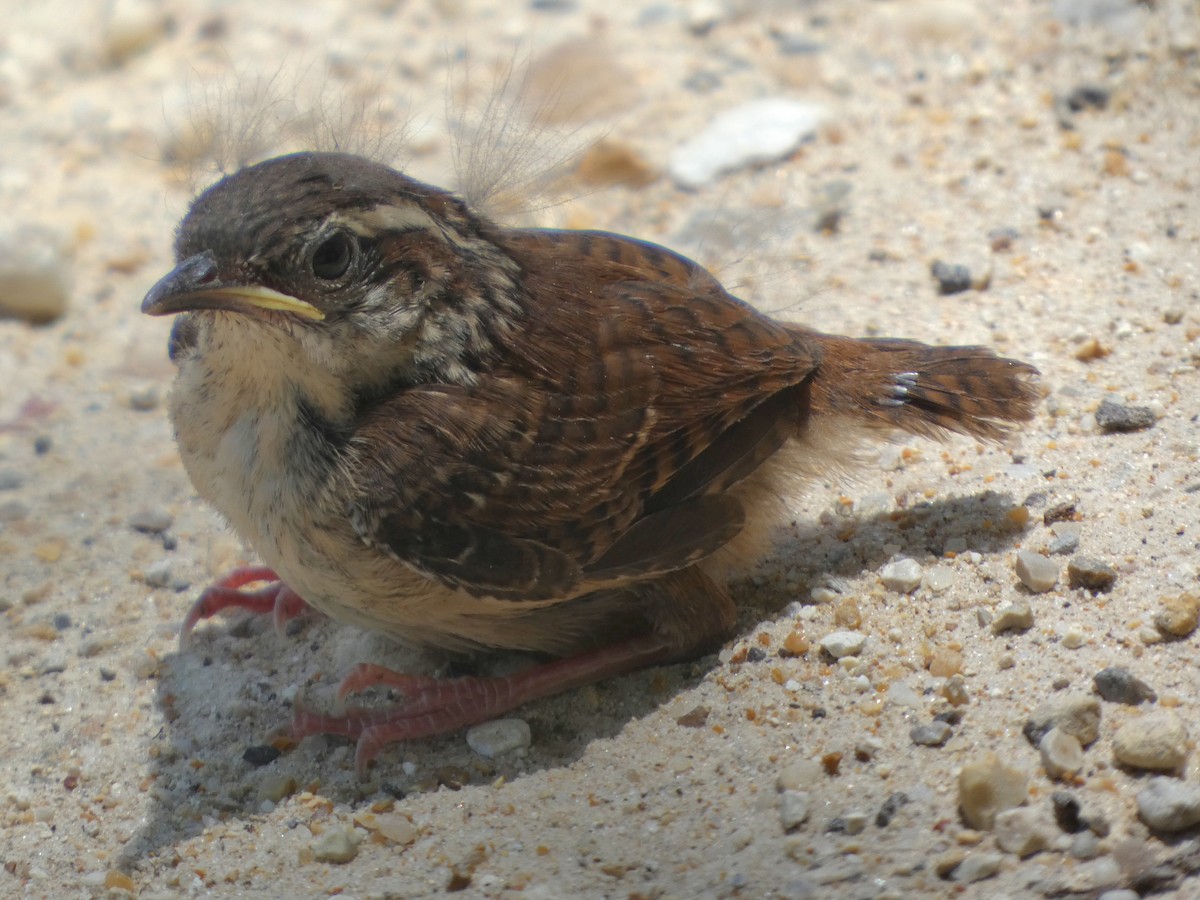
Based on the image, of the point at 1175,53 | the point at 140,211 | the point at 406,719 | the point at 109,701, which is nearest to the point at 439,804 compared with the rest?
the point at 406,719

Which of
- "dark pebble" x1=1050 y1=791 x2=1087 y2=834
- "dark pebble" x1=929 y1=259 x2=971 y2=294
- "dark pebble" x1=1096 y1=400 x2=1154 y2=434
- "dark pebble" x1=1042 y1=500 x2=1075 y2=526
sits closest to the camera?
"dark pebble" x1=1050 y1=791 x2=1087 y2=834

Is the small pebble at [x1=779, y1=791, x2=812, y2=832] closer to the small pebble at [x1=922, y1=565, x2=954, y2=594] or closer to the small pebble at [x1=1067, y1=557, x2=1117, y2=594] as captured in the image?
the small pebble at [x1=922, y1=565, x2=954, y2=594]

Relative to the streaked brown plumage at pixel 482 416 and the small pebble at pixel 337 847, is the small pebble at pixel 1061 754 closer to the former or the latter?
the streaked brown plumage at pixel 482 416

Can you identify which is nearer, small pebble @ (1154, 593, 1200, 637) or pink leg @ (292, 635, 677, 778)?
small pebble @ (1154, 593, 1200, 637)

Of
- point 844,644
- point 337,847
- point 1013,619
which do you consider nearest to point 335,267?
point 337,847

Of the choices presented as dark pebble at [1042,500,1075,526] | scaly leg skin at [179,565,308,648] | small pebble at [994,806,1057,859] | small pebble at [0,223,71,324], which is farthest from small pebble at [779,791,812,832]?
small pebble at [0,223,71,324]

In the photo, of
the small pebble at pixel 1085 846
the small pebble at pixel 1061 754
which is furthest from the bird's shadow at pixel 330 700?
the small pebble at pixel 1085 846
